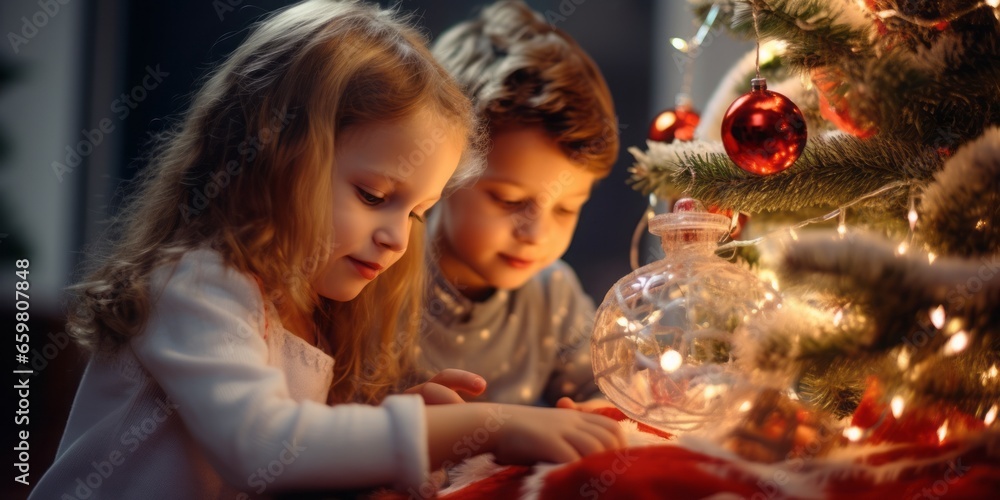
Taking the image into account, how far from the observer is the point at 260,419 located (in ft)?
2.07

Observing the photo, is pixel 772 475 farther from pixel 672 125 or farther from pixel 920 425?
pixel 672 125

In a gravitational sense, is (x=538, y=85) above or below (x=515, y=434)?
above

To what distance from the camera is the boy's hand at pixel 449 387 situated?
0.78 m

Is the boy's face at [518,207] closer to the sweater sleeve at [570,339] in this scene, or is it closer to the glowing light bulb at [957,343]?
the sweater sleeve at [570,339]

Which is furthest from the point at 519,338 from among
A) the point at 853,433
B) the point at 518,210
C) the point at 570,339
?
the point at 853,433

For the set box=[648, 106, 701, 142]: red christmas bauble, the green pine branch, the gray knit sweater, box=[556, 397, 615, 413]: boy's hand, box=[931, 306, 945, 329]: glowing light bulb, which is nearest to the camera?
box=[931, 306, 945, 329]: glowing light bulb

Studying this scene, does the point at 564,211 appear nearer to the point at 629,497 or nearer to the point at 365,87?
the point at 365,87

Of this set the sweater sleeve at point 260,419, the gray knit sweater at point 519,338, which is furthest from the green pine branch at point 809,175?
the gray knit sweater at point 519,338

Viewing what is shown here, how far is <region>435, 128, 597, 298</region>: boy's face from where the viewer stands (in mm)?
1139

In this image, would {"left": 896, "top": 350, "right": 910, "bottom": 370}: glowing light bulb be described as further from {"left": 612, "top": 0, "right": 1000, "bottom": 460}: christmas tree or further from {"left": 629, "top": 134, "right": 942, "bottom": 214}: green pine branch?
{"left": 629, "top": 134, "right": 942, "bottom": 214}: green pine branch

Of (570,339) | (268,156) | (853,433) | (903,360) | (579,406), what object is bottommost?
(570,339)

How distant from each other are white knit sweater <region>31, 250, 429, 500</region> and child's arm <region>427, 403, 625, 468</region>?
0.03 m

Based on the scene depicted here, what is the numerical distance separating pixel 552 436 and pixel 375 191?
30 centimetres

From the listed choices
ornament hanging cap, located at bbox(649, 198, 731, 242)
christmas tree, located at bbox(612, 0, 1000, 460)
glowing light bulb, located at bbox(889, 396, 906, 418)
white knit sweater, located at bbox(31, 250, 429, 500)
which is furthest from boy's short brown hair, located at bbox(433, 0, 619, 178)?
glowing light bulb, located at bbox(889, 396, 906, 418)
